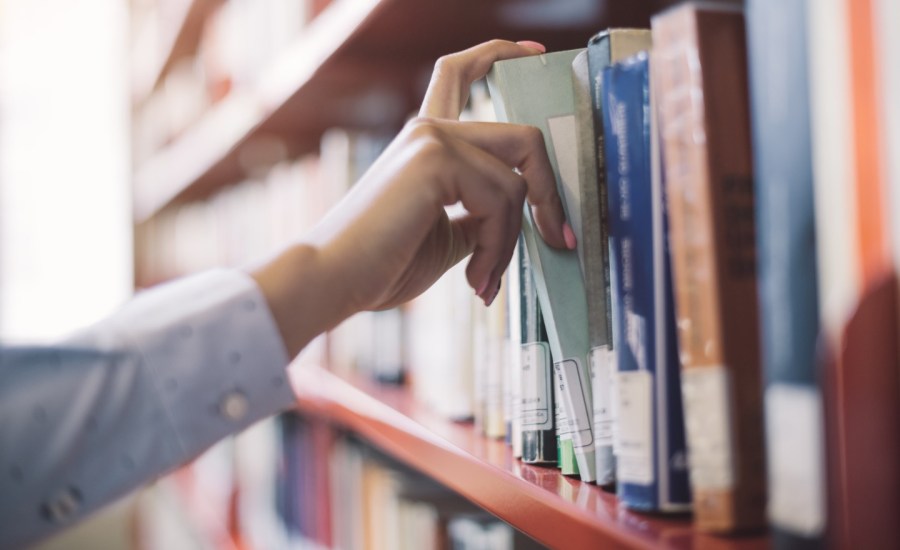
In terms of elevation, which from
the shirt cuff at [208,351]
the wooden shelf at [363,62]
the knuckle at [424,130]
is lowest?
the shirt cuff at [208,351]

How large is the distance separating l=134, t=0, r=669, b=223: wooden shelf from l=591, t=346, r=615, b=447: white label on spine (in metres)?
0.23

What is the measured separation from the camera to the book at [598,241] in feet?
1.79

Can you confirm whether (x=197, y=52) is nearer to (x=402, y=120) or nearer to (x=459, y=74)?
(x=402, y=120)

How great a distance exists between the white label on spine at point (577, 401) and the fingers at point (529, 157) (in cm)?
8

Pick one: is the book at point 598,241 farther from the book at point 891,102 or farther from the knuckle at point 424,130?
the book at point 891,102

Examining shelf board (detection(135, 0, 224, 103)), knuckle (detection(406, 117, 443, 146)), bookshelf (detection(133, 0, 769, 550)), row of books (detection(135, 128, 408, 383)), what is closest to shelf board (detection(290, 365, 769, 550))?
bookshelf (detection(133, 0, 769, 550))

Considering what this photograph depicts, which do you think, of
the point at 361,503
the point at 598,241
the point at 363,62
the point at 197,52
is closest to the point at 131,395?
the point at 598,241

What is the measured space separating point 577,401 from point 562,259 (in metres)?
0.10

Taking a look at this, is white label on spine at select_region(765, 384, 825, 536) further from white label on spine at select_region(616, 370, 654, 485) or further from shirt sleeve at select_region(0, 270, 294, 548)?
shirt sleeve at select_region(0, 270, 294, 548)

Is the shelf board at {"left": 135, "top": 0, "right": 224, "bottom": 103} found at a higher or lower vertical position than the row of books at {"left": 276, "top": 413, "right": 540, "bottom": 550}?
higher

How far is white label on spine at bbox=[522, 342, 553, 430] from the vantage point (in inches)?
24.7

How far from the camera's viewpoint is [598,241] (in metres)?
0.56

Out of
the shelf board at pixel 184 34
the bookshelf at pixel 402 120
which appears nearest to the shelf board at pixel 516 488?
the bookshelf at pixel 402 120

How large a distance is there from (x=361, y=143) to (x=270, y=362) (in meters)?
0.70
